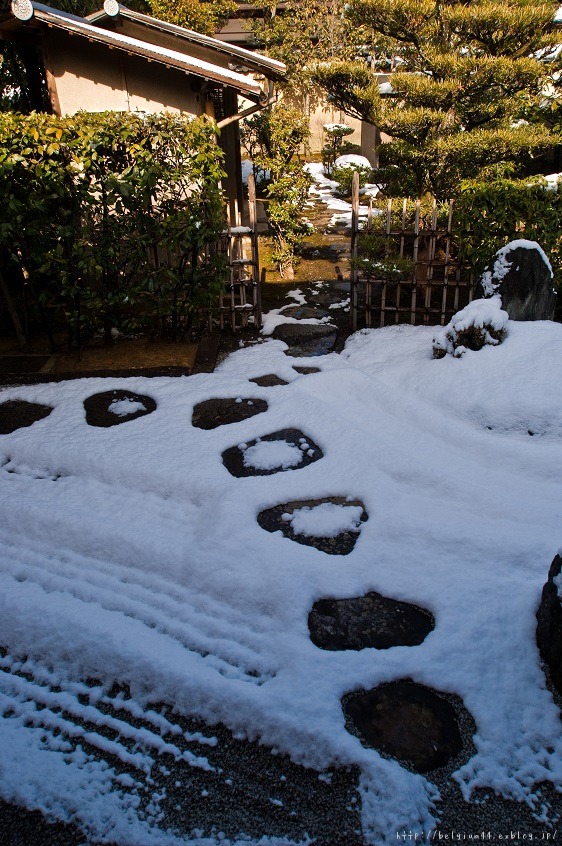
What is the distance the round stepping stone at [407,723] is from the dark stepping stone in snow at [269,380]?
385cm

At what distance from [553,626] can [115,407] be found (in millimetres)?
4285

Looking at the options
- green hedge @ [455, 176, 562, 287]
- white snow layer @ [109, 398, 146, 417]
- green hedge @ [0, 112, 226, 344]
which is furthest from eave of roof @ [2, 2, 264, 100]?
white snow layer @ [109, 398, 146, 417]

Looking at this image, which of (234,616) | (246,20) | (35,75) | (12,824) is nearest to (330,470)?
(234,616)

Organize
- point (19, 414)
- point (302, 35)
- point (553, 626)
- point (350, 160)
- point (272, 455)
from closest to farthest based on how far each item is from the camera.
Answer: point (553, 626) → point (272, 455) → point (19, 414) → point (350, 160) → point (302, 35)

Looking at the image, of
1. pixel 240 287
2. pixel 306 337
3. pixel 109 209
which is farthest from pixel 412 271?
pixel 109 209

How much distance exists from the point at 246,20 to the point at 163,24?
55.3 ft

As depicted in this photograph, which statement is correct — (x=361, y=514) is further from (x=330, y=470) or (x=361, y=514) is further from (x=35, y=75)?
(x=35, y=75)

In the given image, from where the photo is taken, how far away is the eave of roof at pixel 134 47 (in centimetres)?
752

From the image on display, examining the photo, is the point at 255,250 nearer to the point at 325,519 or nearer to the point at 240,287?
the point at 240,287

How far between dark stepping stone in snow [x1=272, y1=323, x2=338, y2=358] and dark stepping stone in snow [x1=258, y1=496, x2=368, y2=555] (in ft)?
10.6

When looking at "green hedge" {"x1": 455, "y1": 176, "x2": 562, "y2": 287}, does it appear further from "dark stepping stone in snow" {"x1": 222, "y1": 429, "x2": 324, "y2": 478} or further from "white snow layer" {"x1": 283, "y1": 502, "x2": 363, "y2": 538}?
"white snow layer" {"x1": 283, "y1": 502, "x2": 363, "y2": 538}

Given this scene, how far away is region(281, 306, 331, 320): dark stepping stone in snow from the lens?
8812 mm

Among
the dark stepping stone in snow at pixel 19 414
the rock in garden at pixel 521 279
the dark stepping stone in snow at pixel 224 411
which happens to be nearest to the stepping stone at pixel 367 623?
the dark stepping stone in snow at pixel 224 411

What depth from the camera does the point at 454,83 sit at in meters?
8.22
